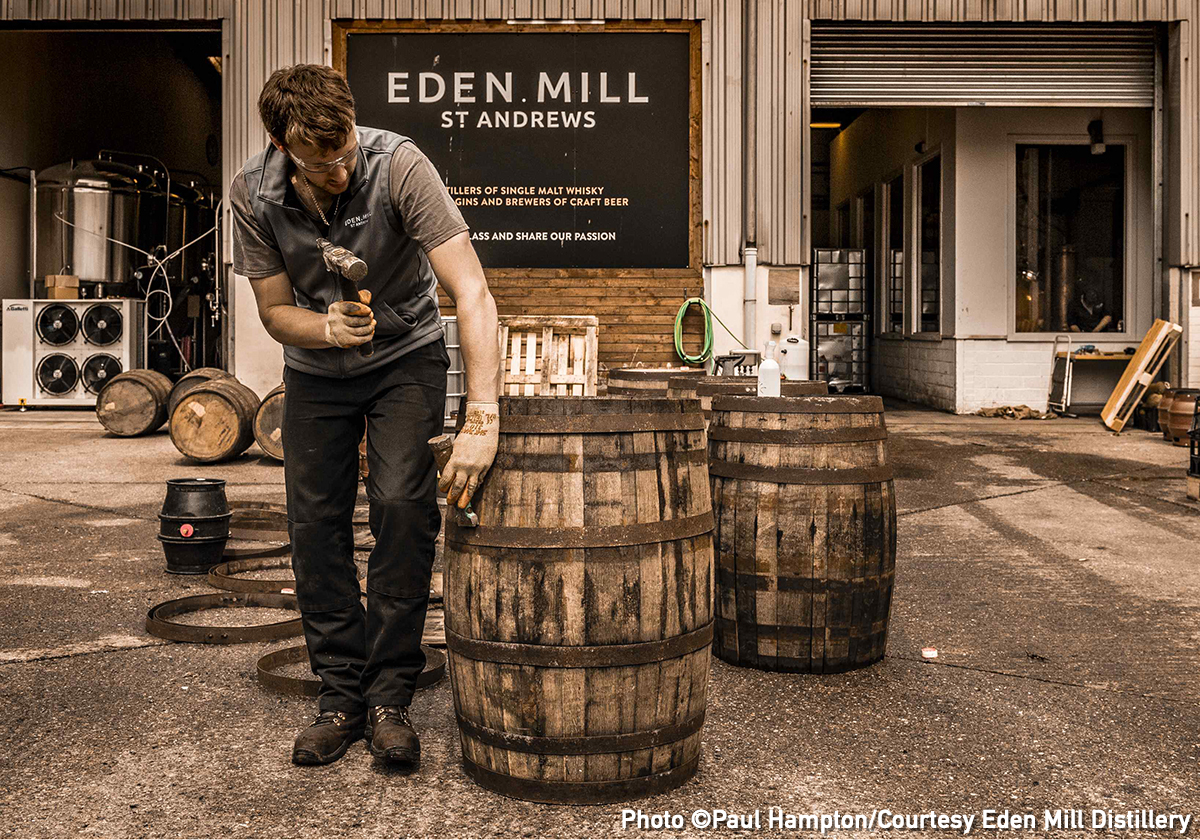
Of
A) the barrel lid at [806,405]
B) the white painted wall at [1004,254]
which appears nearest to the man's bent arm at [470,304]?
the barrel lid at [806,405]

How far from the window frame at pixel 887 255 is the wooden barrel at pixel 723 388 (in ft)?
42.2

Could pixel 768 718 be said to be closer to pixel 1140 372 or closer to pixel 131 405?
pixel 131 405

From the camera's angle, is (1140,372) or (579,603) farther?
(1140,372)

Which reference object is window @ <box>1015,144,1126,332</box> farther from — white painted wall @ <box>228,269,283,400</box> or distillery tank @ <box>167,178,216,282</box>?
distillery tank @ <box>167,178,216,282</box>

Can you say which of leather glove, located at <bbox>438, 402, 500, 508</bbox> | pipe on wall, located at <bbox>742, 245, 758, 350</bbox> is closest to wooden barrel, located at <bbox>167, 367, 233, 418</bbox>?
pipe on wall, located at <bbox>742, 245, 758, 350</bbox>

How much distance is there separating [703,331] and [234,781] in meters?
10.7

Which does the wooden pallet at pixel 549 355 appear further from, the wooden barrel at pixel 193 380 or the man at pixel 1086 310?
the man at pixel 1086 310

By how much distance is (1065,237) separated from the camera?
16266mm

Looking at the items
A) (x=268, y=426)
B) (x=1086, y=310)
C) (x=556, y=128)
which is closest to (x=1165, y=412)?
(x=1086, y=310)

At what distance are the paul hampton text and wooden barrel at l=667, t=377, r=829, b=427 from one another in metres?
2.48

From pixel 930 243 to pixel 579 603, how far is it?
16.1 m

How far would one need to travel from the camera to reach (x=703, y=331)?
13.4m

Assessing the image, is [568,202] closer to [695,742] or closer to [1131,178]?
[1131,178]

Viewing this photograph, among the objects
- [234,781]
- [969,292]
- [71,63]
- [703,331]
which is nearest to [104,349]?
[71,63]
